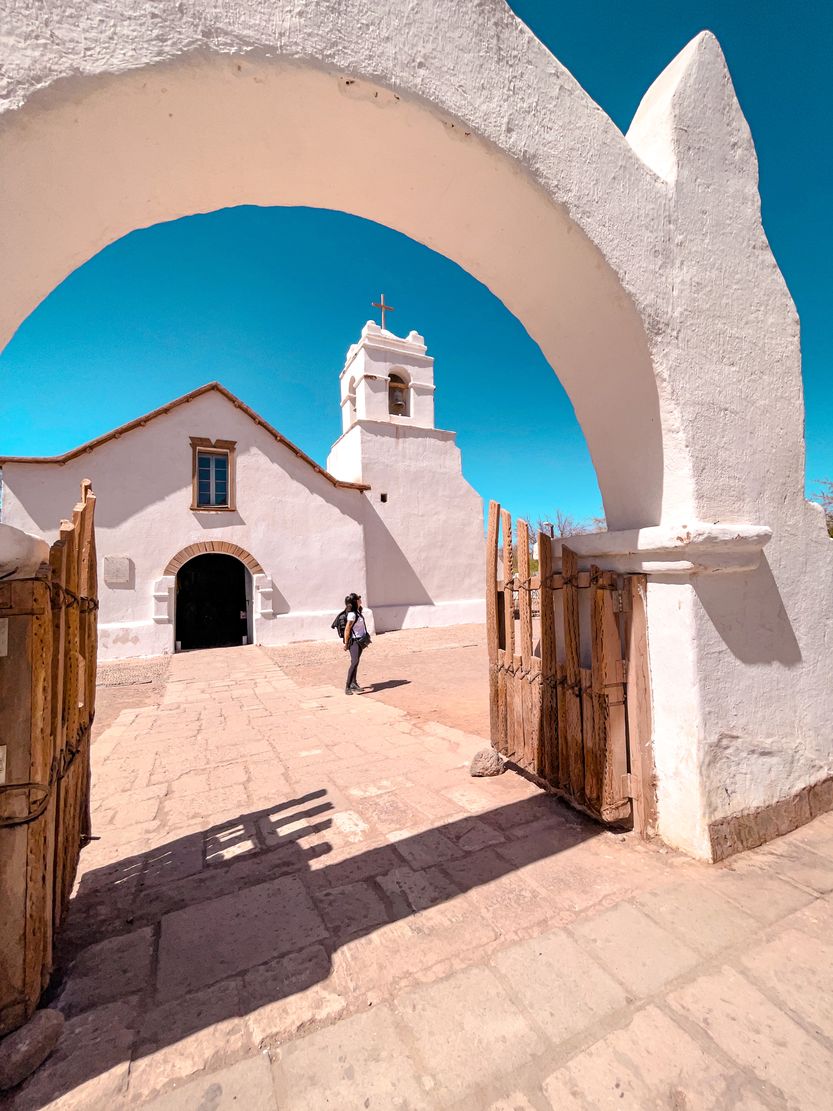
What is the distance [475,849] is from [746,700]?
164 centimetres

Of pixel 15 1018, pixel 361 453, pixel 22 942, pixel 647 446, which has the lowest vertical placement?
pixel 15 1018

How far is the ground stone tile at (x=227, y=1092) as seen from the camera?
1.24m

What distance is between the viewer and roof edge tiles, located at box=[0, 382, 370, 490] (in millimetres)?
10109

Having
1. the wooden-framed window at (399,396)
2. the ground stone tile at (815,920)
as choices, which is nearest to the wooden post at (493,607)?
the ground stone tile at (815,920)

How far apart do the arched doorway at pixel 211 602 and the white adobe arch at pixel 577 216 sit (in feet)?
41.1

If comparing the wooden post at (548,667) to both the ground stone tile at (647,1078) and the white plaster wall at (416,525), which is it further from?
the white plaster wall at (416,525)

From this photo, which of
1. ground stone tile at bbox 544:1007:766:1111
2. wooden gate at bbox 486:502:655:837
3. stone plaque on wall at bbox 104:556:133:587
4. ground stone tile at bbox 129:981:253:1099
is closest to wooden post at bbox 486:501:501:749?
wooden gate at bbox 486:502:655:837

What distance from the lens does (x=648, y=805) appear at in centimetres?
248

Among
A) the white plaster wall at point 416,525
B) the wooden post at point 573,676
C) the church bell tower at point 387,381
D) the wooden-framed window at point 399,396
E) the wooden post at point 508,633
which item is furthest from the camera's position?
the wooden-framed window at point 399,396

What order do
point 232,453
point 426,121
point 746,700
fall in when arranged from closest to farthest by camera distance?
point 426,121, point 746,700, point 232,453

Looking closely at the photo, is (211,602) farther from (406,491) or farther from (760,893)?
(760,893)

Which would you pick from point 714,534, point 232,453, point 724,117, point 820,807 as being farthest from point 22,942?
point 232,453

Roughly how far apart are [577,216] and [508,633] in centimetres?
258

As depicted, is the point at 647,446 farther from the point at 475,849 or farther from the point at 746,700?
the point at 475,849
